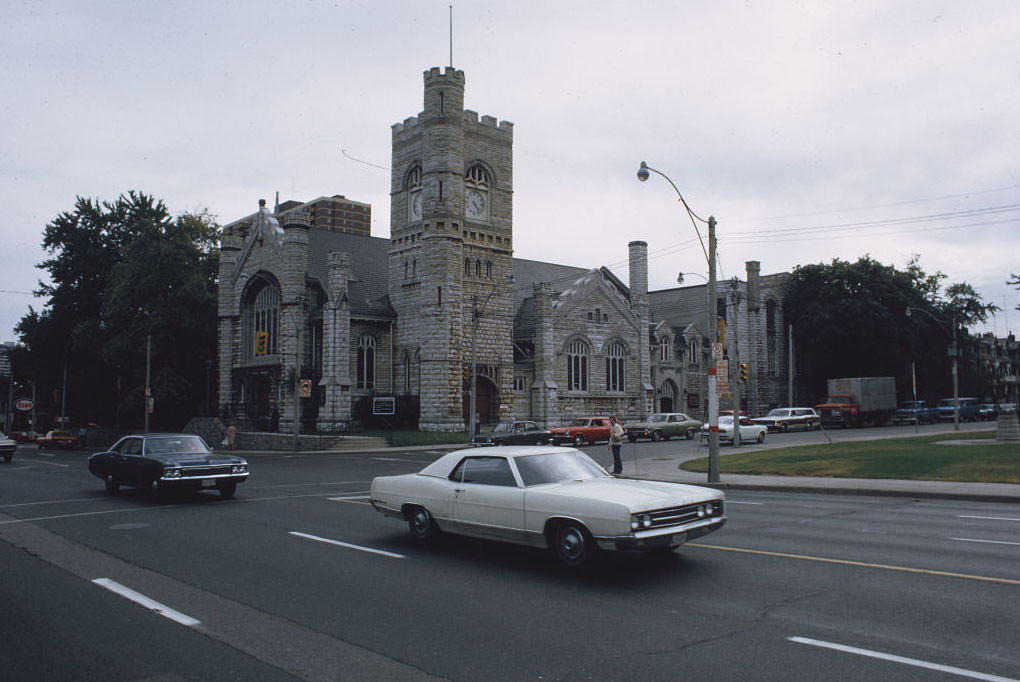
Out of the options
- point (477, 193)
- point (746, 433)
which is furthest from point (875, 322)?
point (477, 193)

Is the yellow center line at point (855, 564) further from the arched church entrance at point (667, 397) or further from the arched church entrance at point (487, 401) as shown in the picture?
the arched church entrance at point (667, 397)

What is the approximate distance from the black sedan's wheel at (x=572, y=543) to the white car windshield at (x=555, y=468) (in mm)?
773

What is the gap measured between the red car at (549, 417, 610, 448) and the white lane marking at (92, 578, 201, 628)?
31.7 meters

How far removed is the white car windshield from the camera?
9484mm

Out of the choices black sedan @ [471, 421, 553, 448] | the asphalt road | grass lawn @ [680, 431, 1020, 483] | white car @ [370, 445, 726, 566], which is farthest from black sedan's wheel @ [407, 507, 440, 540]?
black sedan @ [471, 421, 553, 448]

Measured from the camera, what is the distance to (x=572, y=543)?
8625 mm

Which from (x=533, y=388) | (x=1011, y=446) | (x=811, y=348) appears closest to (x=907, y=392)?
(x=811, y=348)

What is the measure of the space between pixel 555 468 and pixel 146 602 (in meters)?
4.74

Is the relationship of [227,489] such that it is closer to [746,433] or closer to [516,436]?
[516,436]

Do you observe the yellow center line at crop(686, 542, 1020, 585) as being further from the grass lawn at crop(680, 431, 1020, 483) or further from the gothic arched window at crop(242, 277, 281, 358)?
the gothic arched window at crop(242, 277, 281, 358)

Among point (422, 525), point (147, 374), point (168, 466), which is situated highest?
point (147, 374)

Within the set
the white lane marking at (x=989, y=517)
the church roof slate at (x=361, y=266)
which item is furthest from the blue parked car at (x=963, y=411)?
the white lane marking at (x=989, y=517)

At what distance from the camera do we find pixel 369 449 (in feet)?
131

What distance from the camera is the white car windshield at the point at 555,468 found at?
9484 mm
